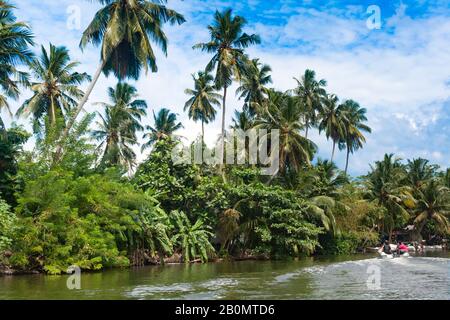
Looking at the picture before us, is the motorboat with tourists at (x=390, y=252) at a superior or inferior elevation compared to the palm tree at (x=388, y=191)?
inferior

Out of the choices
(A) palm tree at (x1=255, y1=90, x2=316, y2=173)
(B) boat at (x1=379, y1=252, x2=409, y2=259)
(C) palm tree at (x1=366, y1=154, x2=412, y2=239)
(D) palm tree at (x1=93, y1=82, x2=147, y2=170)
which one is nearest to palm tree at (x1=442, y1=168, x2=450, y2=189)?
(C) palm tree at (x1=366, y1=154, x2=412, y2=239)

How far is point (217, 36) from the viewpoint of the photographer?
116 ft

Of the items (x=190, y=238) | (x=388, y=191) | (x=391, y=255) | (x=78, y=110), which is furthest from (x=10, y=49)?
(x=388, y=191)

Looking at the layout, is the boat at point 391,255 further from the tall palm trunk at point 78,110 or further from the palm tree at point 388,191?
the tall palm trunk at point 78,110

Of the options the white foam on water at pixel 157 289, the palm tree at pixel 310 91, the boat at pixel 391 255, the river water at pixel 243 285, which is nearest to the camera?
the river water at pixel 243 285

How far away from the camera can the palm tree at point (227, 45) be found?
114ft

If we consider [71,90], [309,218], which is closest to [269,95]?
[309,218]

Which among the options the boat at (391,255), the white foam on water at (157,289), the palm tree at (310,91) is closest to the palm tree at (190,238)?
the boat at (391,255)

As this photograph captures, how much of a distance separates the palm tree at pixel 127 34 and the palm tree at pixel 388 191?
88.4 feet

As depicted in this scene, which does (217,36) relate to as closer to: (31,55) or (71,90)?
(71,90)

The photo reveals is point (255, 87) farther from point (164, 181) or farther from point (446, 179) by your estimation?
point (446, 179)

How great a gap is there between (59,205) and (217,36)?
68.2ft

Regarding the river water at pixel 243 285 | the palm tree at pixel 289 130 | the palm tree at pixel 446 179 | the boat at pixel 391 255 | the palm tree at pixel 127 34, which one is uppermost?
the palm tree at pixel 127 34

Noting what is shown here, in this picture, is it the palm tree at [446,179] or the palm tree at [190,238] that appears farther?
the palm tree at [446,179]
